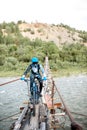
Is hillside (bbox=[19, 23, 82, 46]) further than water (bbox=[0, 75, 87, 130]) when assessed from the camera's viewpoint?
Yes

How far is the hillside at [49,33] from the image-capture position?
102625mm

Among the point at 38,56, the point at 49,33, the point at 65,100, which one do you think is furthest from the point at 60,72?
the point at 49,33

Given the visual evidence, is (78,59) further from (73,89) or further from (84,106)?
(84,106)

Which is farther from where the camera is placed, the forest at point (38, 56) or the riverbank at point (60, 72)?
the forest at point (38, 56)

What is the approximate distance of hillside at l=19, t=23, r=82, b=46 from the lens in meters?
103

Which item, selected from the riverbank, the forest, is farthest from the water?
the forest

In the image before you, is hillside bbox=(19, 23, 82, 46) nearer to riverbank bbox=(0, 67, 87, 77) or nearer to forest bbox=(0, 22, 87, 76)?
forest bbox=(0, 22, 87, 76)

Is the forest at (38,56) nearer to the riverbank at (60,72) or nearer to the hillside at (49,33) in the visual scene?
the riverbank at (60,72)

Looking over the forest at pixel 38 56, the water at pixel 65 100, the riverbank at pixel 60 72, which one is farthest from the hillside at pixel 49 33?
the water at pixel 65 100

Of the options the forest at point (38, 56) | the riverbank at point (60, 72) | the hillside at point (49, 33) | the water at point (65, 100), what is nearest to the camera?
the water at point (65, 100)

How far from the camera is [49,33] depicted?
4210 inches

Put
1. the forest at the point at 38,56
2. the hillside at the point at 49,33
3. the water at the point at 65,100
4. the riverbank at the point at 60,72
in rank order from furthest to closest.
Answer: the hillside at the point at 49,33
the forest at the point at 38,56
the riverbank at the point at 60,72
the water at the point at 65,100

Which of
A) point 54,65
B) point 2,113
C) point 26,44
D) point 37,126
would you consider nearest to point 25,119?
point 37,126

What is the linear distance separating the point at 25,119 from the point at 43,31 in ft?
321
